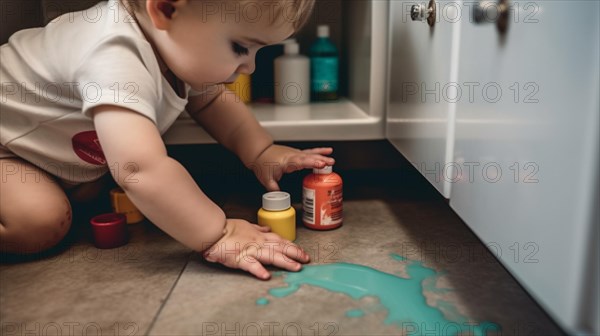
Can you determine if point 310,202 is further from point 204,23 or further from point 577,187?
point 577,187

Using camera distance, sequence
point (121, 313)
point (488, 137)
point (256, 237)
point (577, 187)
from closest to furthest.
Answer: point (577, 187), point (488, 137), point (121, 313), point (256, 237)

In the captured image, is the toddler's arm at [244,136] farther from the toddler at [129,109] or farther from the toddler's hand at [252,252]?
the toddler's hand at [252,252]

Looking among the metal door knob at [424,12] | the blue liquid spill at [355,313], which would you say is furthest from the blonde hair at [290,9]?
the blue liquid spill at [355,313]

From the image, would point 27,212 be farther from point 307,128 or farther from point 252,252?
point 307,128

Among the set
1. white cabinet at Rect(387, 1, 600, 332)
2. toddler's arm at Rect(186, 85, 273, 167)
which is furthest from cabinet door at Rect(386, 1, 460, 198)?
toddler's arm at Rect(186, 85, 273, 167)

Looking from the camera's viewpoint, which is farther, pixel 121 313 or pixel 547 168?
pixel 121 313

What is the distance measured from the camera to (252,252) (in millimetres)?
766

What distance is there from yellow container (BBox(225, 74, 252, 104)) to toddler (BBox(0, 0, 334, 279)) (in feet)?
0.84

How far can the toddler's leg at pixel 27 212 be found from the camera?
0.84 m

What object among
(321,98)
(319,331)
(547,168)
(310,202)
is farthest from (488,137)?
(321,98)

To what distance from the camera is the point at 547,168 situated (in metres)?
0.46

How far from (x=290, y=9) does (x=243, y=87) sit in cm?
50

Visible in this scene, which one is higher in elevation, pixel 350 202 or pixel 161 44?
pixel 161 44

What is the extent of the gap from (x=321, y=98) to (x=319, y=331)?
0.69 meters
